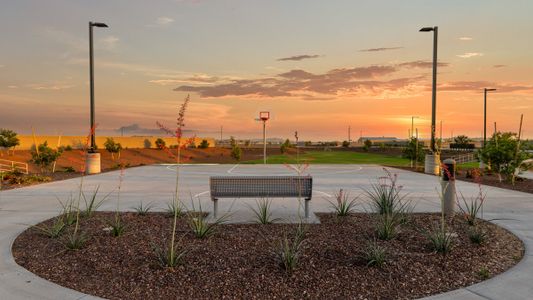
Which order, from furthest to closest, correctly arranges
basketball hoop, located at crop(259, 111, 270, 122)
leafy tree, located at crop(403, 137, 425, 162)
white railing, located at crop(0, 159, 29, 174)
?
basketball hoop, located at crop(259, 111, 270, 122), leafy tree, located at crop(403, 137, 425, 162), white railing, located at crop(0, 159, 29, 174)

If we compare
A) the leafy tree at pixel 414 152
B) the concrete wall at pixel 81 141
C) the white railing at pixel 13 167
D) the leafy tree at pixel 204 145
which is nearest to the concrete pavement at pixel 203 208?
the white railing at pixel 13 167

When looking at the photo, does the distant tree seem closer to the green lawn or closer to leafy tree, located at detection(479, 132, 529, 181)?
the green lawn

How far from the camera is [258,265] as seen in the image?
4891mm

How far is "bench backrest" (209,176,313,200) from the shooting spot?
7320 millimetres

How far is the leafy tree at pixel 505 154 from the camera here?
14633 mm

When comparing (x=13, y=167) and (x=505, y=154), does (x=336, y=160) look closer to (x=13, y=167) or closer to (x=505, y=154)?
(x=505, y=154)

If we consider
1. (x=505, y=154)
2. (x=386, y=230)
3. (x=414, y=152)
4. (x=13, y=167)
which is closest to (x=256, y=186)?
(x=386, y=230)

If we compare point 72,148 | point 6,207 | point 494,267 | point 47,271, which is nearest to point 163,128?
point 47,271

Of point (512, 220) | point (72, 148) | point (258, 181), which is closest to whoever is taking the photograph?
point (258, 181)

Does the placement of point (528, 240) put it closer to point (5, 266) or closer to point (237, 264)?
point (237, 264)

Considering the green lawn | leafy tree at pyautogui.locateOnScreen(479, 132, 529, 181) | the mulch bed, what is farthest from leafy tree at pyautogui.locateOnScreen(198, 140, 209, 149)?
the mulch bed

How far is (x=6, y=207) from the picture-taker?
30.7 ft

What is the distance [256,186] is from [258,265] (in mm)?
2562

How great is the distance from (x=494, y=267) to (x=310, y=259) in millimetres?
2499
